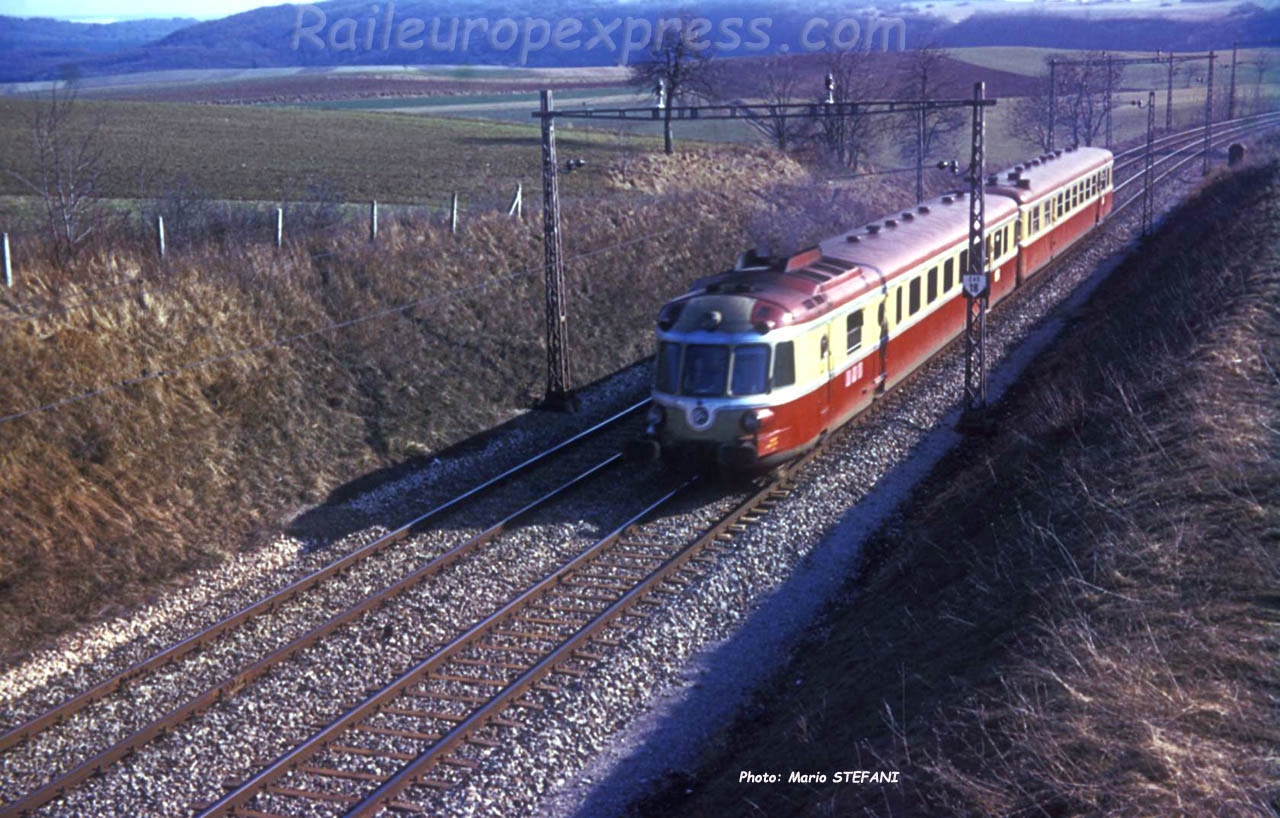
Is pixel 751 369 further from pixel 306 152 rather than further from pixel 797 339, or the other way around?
pixel 306 152

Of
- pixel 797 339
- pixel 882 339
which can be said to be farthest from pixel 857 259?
pixel 797 339

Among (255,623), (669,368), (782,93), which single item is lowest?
(255,623)

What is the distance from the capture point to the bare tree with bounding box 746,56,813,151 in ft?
161

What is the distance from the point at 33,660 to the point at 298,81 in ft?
217

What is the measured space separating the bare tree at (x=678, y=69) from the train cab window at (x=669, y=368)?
34328mm

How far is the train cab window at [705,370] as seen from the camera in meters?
14.6

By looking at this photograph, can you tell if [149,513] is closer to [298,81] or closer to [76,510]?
[76,510]

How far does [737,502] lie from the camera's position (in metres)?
15.2

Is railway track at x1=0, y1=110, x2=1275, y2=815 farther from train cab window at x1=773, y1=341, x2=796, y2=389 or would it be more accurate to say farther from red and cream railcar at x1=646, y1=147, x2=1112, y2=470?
train cab window at x1=773, y1=341, x2=796, y2=389

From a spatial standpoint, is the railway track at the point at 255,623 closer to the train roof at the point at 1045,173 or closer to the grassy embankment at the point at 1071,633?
the grassy embankment at the point at 1071,633

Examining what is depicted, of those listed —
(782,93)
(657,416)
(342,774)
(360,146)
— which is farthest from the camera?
(782,93)

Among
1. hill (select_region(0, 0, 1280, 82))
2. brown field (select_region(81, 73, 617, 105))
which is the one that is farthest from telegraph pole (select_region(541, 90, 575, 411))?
brown field (select_region(81, 73, 617, 105))

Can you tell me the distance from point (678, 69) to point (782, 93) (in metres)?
5.53

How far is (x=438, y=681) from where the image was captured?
417 inches
